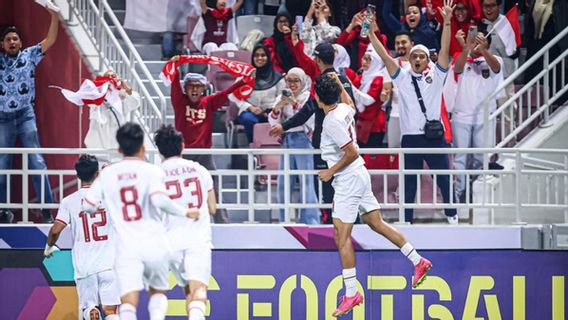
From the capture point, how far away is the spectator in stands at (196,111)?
53.0ft

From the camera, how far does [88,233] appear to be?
48.2ft

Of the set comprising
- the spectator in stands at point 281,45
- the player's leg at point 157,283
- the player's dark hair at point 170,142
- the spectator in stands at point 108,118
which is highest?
the spectator in stands at point 281,45

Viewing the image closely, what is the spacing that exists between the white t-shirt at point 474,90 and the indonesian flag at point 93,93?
386 cm

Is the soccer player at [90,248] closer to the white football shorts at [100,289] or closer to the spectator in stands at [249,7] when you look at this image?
the white football shorts at [100,289]

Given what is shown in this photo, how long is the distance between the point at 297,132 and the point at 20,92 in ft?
9.82

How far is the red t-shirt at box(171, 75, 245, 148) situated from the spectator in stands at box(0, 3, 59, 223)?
1.47 meters

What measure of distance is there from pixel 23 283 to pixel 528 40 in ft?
23.2

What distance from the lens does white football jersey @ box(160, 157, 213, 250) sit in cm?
1287

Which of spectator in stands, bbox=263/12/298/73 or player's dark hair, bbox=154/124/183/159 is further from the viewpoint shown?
spectator in stands, bbox=263/12/298/73

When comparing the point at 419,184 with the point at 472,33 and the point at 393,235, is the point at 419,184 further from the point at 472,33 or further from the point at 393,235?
the point at 472,33

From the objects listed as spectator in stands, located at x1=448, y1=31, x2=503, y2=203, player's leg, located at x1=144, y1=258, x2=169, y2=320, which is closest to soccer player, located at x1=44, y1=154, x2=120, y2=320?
player's leg, located at x1=144, y1=258, x2=169, y2=320

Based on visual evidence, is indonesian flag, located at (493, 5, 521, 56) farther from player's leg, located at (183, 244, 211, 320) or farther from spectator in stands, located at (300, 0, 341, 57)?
player's leg, located at (183, 244, 211, 320)

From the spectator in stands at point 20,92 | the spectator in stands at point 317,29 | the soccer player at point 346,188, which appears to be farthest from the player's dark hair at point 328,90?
the spectator in stands at point 20,92

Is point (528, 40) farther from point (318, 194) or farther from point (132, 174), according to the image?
point (132, 174)
